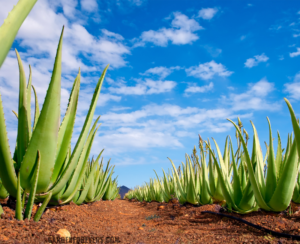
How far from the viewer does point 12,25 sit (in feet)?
3.16

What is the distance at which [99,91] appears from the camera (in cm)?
168

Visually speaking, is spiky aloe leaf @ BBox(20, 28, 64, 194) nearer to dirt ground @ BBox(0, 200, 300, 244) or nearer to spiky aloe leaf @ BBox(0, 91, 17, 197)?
spiky aloe leaf @ BBox(0, 91, 17, 197)

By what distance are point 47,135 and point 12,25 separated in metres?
0.73

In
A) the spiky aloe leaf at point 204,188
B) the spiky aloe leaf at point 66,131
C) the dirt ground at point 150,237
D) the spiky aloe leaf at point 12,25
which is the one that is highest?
the spiky aloe leaf at point 12,25

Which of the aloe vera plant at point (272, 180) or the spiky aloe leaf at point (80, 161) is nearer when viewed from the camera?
the spiky aloe leaf at point (80, 161)

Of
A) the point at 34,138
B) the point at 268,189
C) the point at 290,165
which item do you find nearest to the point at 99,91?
the point at 34,138

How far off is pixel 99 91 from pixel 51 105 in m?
0.40

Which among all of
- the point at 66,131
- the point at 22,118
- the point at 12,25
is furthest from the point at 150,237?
the point at 12,25

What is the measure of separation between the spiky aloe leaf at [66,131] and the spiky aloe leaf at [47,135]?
12 cm

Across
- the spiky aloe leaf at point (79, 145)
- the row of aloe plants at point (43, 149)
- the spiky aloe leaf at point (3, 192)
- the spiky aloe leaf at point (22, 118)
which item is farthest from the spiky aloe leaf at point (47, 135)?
the spiky aloe leaf at point (3, 192)

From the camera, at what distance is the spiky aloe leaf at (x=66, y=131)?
1.64 m

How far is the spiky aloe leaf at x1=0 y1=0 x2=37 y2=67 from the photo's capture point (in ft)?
3.08

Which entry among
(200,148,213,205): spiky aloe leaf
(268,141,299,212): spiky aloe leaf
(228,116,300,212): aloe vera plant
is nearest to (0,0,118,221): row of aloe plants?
(228,116,300,212): aloe vera plant

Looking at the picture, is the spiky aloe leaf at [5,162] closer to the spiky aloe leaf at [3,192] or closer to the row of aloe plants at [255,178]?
the spiky aloe leaf at [3,192]
